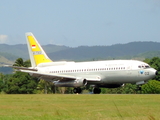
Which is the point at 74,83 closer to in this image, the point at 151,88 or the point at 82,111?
the point at 82,111

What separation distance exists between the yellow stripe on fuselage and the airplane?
3.00ft

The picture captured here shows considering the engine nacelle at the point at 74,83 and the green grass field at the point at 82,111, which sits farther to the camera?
the engine nacelle at the point at 74,83

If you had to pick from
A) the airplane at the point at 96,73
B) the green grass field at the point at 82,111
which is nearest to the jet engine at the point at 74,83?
the airplane at the point at 96,73

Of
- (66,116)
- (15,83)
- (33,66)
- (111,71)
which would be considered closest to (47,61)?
(33,66)

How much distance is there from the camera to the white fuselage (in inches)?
2188

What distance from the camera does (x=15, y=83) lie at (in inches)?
4724

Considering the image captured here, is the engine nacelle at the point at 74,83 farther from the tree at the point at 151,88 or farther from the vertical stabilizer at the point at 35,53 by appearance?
the tree at the point at 151,88

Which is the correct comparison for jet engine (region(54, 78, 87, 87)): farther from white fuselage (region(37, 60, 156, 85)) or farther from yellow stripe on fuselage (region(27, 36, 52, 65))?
yellow stripe on fuselage (region(27, 36, 52, 65))

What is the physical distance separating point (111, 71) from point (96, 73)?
7.52ft

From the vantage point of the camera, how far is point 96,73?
192ft

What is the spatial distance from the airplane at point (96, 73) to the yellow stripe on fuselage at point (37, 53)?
0.91 m

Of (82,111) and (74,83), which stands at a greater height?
(74,83)

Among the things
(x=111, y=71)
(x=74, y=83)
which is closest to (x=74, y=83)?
(x=74, y=83)

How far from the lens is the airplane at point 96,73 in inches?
2195
